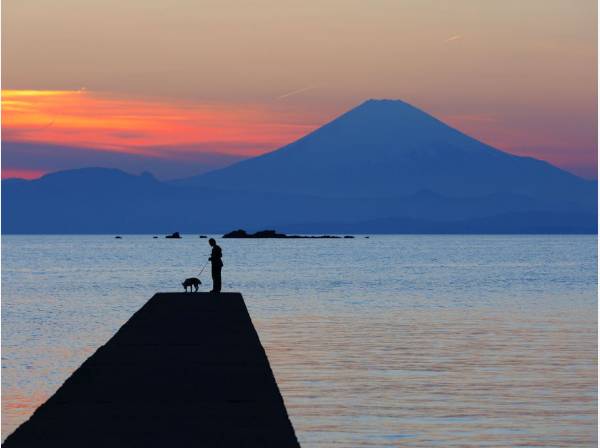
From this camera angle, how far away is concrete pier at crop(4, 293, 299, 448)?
12.0 meters

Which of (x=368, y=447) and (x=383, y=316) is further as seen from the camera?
(x=383, y=316)

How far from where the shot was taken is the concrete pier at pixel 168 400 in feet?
39.2

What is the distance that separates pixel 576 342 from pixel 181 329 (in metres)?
10.3

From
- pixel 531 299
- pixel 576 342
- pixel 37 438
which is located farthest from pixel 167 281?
pixel 37 438

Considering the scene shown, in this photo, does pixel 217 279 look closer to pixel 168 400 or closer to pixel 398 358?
pixel 398 358

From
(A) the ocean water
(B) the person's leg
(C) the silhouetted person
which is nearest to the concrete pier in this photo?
(A) the ocean water

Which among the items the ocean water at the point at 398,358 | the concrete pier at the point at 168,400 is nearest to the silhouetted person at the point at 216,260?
the ocean water at the point at 398,358

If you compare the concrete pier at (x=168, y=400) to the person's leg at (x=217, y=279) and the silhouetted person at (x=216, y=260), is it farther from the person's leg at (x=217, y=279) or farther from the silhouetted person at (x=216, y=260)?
the person's leg at (x=217, y=279)

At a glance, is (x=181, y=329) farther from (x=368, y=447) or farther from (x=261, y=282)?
(x=261, y=282)

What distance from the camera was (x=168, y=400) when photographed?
571 inches

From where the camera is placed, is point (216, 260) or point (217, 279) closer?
point (216, 260)

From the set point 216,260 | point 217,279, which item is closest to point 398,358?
point 216,260

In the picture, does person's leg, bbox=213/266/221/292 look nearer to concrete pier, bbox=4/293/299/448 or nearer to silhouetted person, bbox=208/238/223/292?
silhouetted person, bbox=208/238/223/292

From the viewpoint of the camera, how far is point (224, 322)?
89.2 feet
